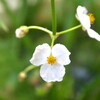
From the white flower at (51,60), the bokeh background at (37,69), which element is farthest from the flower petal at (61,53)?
the bokeh background at (37,69)

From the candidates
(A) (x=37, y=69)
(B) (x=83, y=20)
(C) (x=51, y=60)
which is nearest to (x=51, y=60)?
(C) (x=51, y=60)

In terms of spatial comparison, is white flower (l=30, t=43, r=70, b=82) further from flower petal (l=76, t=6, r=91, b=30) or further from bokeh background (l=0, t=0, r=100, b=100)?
bokeh background (l=0, t=0, r=100, b=100)

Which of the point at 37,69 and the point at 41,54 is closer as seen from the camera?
the point at 41,54

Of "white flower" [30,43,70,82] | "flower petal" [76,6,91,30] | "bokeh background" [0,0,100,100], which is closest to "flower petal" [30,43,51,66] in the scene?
"white flower" [30,43,70,82]

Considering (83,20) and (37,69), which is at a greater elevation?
(37,69)

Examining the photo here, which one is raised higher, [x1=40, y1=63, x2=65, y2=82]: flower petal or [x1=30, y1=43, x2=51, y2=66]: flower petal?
[x1=30, y1=43, x2=51, y2=66]: flower petal

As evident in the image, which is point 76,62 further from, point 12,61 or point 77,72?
point 12,61

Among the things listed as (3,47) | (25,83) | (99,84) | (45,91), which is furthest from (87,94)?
(3,47)

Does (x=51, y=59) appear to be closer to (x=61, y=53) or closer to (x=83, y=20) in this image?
(x=61, y=53)
